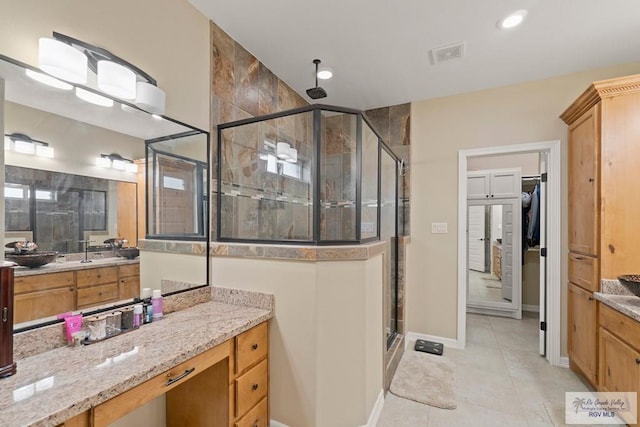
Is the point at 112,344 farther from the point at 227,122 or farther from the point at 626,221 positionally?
the point at 626,221

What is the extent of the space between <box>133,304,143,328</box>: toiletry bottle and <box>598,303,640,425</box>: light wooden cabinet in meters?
2.90

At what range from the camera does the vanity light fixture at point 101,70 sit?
128 centimetres

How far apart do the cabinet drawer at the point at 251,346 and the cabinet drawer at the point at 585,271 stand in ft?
8.26

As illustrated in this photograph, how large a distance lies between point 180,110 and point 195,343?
1.45 m

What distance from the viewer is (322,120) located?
6.13 feet

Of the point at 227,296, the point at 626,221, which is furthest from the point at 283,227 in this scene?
the point at 626,221

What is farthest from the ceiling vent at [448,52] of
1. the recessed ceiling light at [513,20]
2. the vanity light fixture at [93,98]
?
the vanity light fixture at [93,98]

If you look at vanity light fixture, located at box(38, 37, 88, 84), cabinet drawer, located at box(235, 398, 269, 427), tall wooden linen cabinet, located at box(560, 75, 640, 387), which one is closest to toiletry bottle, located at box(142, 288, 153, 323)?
cabinet drawer, located at box(235, 398, 269, 427)

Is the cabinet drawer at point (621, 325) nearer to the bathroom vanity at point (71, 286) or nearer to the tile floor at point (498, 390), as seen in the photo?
the tile floor at point (498, 390)

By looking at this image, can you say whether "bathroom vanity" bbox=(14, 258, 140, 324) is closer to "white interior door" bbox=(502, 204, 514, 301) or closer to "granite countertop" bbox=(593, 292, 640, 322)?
Answer: "granite countertop" bbox=(593, 292, 640, 322)

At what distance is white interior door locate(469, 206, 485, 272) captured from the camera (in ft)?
13.8

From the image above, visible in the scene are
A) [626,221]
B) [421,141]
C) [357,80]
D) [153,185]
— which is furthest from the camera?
[421,141]

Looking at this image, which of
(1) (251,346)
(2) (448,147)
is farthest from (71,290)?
(2) (448,147)

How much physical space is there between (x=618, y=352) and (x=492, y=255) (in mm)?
2460
